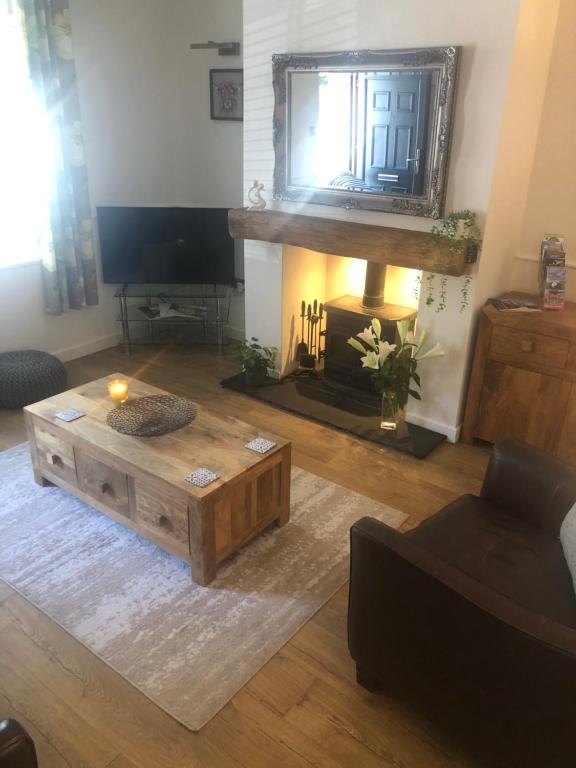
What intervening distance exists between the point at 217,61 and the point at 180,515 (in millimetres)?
3384

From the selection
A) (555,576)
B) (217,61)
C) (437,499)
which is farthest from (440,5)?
(555,576)

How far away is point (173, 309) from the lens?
4719mm

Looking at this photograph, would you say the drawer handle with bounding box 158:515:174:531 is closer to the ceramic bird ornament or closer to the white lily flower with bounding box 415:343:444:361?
the white lily flower with bounding box 415:343:444:361

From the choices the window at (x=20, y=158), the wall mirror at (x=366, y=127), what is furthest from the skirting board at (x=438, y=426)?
the window at (x=20, y=158)

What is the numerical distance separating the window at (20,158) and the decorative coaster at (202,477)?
97.0 inches

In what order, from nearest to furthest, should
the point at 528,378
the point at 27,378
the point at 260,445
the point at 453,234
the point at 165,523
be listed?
the point at 165,523 → the point at 260,445 → the point at 453,234 → the point at 528,378 → the point at 27,378

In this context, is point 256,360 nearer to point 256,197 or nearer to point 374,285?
point 374,285

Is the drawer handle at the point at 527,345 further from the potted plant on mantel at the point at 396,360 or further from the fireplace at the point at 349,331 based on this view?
the fireplace at the point at 349,331

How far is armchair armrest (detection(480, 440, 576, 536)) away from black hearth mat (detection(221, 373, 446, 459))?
3.56 ft

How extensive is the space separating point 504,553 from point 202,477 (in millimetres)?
1087

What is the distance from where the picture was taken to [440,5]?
112 inches

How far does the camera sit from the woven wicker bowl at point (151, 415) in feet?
8.62

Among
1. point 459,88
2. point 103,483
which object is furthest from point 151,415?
point 459,88

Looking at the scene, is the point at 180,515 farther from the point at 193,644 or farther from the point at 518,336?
the point at 518,336
